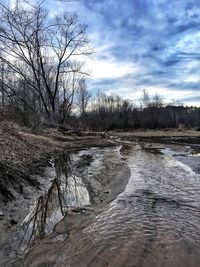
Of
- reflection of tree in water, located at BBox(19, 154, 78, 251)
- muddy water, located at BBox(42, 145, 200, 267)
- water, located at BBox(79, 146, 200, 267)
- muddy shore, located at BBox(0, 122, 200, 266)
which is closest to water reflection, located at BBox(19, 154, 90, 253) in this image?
reflection of tree in water, located at BBox(19, 154, 78, 251)

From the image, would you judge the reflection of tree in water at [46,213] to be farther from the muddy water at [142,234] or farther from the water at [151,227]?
A: the water at [151,227]

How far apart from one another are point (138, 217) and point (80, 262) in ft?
8.71

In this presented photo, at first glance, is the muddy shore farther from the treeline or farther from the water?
the treeline

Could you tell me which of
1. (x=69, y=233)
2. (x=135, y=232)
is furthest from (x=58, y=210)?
(x=135, y=232)

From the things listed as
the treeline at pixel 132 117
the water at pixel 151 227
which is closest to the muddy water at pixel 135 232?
the water at pixel 151 227

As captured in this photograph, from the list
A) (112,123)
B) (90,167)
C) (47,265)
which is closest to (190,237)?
(47,265)

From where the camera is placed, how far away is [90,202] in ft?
30.2

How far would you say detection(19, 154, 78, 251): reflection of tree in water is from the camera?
6.39 meters

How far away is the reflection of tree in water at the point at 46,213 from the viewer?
252 inches

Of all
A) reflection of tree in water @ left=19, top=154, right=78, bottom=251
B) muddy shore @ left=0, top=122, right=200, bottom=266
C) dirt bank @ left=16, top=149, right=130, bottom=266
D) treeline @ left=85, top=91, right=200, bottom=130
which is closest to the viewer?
dirt bank @ left=16, top=149, right=130, bottom=266

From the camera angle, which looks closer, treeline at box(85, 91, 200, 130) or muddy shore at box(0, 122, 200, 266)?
muddy shore at box(0, 122, 200, 266)

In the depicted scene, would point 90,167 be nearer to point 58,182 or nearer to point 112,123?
point 58,182

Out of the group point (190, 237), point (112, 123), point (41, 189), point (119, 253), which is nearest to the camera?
point (119, 253)

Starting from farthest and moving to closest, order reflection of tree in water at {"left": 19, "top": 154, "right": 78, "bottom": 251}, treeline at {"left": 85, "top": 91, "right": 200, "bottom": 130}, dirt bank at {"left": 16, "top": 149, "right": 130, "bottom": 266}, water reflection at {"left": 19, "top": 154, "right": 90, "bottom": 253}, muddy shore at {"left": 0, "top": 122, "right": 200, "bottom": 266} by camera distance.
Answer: treeline at {"left": 85, "top": 91, "right": 200, "bottom": 130} → water reflection at {"left": 19, "top": 154, "right": 90, "bottom": 253} → reflection of tree in water at {"left": 19, "top": 154, "right": 78, "bottom": 251} → muddy shore at {"left": 0, "top": 122, "right": 200, "bottom": 266} → dirt bank at {"left": 16, "top": 149, "right": 130, "bottom": 266}
